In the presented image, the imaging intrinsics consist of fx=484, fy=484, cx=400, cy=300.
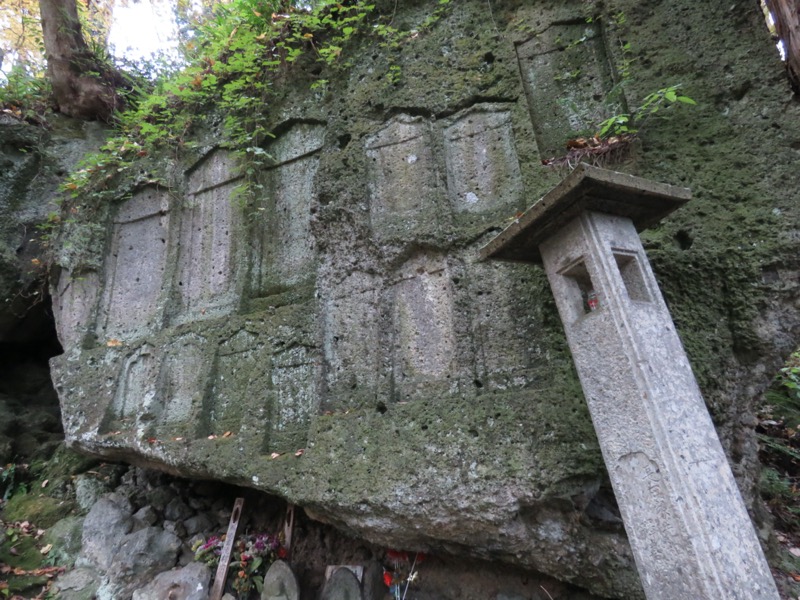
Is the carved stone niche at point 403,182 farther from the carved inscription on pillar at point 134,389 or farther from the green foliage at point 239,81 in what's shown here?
the carved inscription on pillar at point 134,389

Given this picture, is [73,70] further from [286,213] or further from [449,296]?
[449,296]

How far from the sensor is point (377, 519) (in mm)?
3258

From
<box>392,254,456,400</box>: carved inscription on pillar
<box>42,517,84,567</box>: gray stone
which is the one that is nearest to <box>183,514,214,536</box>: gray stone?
<box>42,517,84,567</box>: gray stone

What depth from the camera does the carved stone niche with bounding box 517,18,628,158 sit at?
3.76m

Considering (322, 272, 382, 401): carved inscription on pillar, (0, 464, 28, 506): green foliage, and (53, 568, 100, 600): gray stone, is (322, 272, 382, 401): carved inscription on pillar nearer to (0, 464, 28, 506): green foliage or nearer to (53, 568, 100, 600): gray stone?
(53, 568, 100, 600): gray stone

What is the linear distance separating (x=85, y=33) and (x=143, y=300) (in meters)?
4.92

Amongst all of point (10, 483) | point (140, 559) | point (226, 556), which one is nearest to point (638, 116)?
point (226, 556)

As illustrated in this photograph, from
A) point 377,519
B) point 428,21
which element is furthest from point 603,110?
point 377,519

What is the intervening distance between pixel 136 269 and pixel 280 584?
4097 mm

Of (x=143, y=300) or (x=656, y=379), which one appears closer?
(x=656, y=379)

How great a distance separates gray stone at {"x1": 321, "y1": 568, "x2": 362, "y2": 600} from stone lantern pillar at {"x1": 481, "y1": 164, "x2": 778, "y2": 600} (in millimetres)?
2328

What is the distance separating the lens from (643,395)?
6.89 feet

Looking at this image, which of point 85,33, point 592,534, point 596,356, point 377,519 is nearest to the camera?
point 596,356

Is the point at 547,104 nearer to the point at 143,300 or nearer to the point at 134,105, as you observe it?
the point at 143,300
